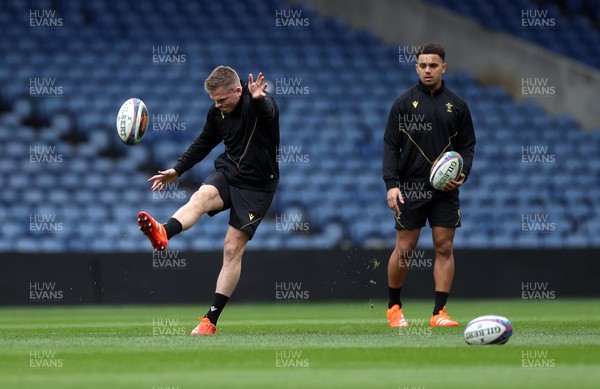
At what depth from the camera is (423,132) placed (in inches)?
414

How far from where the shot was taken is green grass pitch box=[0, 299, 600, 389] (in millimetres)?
6590

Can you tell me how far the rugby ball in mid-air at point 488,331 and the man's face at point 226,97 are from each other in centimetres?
285

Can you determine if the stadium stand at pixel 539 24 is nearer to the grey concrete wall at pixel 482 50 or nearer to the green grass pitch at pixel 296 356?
the grey concrete wall at pixel 482 50

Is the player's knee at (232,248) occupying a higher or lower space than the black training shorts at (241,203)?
lower

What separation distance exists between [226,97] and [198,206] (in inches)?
36.8

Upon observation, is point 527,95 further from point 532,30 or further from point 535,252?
point 535,252

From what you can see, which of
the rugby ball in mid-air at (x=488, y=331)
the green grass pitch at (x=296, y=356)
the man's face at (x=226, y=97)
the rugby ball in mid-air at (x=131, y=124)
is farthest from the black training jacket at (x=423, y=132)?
the rugby ball in mid-air at (x=488, y=331)

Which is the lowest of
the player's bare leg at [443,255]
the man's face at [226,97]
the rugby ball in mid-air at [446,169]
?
the player's bare leg at [443,255]

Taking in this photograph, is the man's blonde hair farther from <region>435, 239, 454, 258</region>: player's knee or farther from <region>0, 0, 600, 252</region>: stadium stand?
<region>0, 0, 600, 252</region>: stadium stand

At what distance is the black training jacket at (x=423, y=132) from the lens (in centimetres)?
1048

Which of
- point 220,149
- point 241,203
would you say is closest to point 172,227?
point 241,203

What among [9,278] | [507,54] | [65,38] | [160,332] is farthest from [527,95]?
[160,332]

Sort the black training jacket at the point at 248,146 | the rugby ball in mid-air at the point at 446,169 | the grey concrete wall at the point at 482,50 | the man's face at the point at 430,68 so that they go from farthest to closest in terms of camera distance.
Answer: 1. the grey concrete wall at the point at 482,50
2. the man's face at the point at 430,68
3. the rugby ball in mid-air at the point at 446,169
4. the black training jacket at the point at 248,146

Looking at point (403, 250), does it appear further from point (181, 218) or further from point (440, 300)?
point (181, 218)
